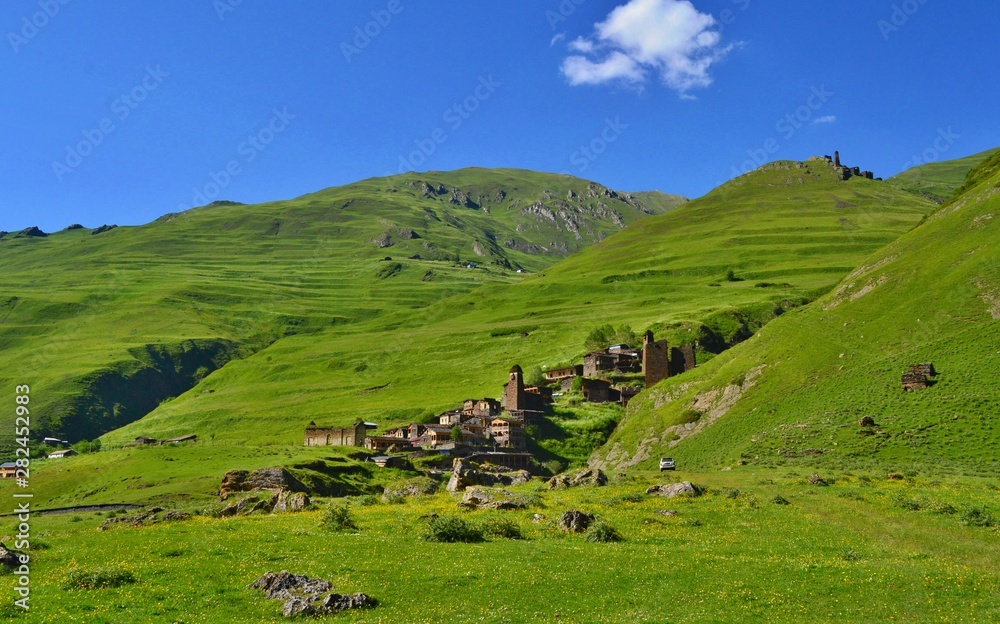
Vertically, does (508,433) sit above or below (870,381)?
below

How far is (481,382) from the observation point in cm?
17050

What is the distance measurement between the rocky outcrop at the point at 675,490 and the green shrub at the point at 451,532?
1491 cm

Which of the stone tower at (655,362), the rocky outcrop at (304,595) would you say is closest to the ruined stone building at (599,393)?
the stone tower at (655,362)

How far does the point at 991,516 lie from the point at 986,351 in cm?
4045

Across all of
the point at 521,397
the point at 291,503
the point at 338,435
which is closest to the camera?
the point at 291,503

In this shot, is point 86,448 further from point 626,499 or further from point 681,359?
point 626,499

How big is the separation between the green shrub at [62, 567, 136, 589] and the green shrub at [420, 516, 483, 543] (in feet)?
40.6

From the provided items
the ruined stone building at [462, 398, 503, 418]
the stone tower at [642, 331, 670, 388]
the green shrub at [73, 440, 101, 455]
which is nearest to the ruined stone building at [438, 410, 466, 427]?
the ruined stone building at [462, 398, 503, 418]

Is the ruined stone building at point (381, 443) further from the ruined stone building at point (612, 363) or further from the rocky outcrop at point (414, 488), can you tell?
the rocky outcrop at point (414, 488)

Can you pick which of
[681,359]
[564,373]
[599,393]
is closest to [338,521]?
[599,393]

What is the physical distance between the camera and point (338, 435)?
405ft

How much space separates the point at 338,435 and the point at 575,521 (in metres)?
92.7

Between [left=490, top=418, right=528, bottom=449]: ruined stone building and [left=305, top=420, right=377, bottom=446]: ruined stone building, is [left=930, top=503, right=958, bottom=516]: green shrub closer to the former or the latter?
[left=490, top=418, right=528, bottom=449]: ruined stone building

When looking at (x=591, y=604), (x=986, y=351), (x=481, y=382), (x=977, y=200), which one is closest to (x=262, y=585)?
(x=591, y=604)
